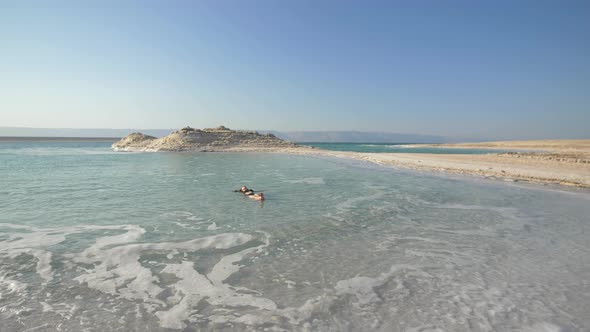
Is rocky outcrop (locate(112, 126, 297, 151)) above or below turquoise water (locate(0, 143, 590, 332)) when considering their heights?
above

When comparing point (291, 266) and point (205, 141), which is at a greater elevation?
point (205, 141)

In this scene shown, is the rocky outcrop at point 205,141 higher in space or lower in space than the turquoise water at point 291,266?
higher

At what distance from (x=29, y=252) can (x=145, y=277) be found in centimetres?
388

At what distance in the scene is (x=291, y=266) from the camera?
7.34 meters

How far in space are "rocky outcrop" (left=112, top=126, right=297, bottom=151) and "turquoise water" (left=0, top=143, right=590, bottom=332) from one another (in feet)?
217

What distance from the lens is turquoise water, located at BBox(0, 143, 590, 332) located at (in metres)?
5.19

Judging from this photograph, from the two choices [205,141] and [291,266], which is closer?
[291,266]

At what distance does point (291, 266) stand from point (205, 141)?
80.4 meters

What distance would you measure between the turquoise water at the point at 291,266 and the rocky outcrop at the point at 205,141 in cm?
6607

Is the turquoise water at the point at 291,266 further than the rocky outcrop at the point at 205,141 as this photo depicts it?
No

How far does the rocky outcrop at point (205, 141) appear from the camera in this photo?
78812 mm

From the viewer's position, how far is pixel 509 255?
8.27 meters

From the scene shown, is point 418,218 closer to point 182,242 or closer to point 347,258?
point 347,258

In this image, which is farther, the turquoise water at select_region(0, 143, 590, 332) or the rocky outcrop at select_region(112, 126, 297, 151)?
the rocky outcrop at select_region(112, 126, 297, 151)
